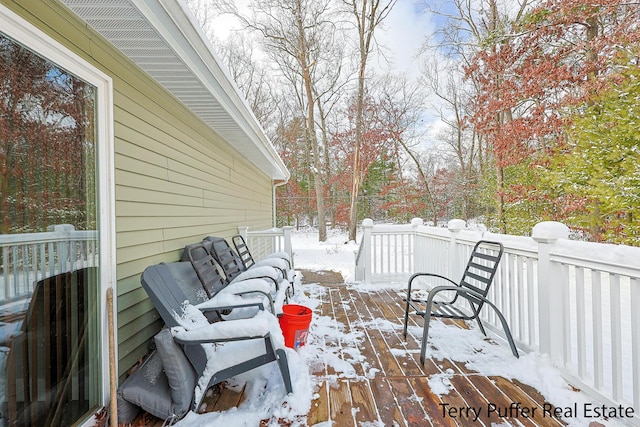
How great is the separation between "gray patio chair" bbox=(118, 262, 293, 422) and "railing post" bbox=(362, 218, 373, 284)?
10.3 feet

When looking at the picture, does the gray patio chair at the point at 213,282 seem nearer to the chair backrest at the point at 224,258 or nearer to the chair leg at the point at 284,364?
the chair backrest at the point at 224,258

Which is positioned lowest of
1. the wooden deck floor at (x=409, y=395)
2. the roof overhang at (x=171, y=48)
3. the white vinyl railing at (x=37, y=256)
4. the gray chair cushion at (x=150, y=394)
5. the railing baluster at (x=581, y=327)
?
the wooden deck floor at (x=409, y=395)

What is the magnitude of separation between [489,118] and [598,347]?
6163 millimetres

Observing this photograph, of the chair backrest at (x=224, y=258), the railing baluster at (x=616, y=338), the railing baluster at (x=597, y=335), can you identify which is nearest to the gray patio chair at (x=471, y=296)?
the railing baluster at (x=597, y=335)

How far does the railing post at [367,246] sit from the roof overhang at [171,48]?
8.52 feet

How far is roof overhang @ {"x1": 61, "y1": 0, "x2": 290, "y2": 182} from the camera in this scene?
5.86 feet

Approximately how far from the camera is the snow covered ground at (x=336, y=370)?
1.86m

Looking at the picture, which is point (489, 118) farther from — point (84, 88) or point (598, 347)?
point (84, 88)

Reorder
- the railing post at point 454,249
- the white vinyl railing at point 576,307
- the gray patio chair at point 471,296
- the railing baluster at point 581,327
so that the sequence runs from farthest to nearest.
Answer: the railing post at point 454,249 < the gray patio chair at point 471,296 < the railing baluster at point 581,327 < the white vinyl railing at point 576,307

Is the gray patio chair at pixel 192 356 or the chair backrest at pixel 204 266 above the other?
the chair backrest at pixel 204 266

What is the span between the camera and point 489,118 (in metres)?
6.89

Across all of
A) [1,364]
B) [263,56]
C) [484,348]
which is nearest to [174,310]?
[1,364]

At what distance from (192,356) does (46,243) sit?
1022mm

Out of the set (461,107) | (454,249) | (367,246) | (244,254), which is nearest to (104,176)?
(244,254)
